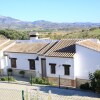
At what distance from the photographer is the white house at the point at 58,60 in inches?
994

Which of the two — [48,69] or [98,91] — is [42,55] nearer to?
[48,69]

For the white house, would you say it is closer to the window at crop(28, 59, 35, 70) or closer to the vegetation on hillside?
the window at crop(28, 59, 35, 70)

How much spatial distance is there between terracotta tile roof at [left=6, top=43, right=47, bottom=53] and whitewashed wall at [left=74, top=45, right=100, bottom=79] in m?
5.10

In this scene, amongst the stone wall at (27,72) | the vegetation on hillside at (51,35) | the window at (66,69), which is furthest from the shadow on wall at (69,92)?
the vegetation on hillside at (51,35)

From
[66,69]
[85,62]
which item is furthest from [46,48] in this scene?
[85,62]

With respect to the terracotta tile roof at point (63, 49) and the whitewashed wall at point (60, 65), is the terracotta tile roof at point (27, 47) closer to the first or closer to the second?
the terracotta tile roof at point (63, 49)

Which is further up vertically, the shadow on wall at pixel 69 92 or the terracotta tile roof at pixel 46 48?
A: the terracotta tile roof at pixel 46 48

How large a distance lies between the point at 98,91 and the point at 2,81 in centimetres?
897

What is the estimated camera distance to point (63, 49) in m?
26.7

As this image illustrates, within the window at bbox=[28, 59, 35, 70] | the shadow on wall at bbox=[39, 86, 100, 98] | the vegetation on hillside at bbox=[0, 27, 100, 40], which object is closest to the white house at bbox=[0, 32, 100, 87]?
the window at bbox=[28, 59, 35, 70]

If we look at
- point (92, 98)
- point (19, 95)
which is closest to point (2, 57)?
point (19, 95)

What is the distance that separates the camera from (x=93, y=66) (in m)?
24.9

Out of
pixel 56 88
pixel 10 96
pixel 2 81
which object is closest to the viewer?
pixel 10 96

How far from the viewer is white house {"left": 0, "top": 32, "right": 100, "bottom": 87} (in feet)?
82.8
